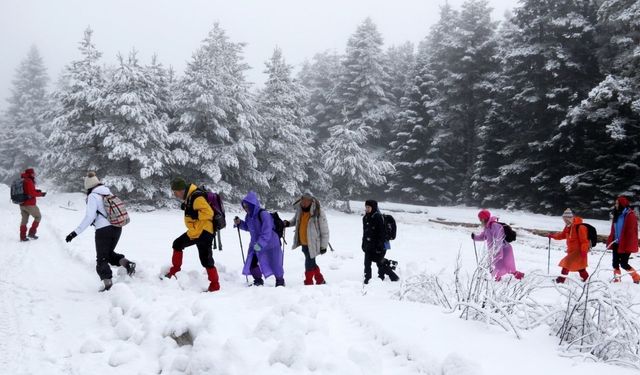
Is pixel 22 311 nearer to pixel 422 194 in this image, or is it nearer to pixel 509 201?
pixel 509 201

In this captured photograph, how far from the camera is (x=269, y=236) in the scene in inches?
299

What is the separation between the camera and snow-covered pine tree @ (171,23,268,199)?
2223 centimetres


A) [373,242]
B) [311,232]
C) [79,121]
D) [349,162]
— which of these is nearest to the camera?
[311,232]

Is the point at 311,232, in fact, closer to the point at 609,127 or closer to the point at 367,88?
the point at 609,127

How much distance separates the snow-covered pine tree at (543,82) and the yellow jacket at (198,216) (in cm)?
2023

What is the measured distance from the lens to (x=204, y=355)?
3754 mm

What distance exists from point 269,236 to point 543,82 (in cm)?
2320

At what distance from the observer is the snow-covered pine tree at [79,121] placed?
2172cm

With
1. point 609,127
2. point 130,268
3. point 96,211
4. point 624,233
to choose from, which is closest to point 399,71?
point 609,127

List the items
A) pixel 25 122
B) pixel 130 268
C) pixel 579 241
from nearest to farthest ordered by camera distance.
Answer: pixel 130 268
pixel 579 241
pixel 25 122

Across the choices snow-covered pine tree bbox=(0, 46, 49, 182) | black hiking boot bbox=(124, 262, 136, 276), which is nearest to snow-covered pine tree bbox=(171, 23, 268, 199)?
black hiking boot bbox=(124, 262, 136, 276)

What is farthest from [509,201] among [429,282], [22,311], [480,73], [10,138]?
[10,138]

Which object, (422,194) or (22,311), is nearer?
(22,311)

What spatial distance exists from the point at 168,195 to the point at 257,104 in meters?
7.53
